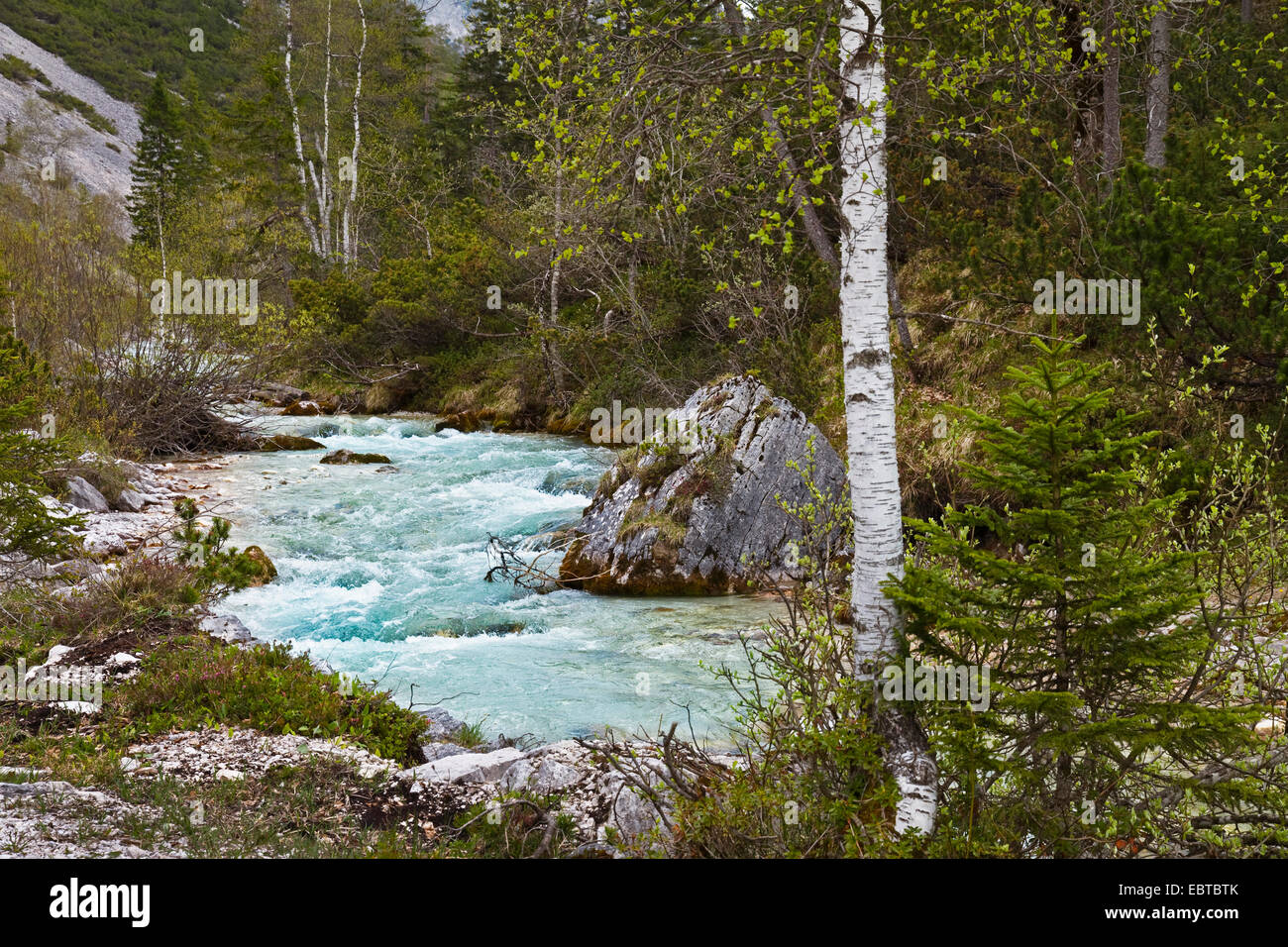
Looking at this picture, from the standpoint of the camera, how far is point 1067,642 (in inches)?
156

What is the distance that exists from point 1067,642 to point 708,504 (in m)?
7.27

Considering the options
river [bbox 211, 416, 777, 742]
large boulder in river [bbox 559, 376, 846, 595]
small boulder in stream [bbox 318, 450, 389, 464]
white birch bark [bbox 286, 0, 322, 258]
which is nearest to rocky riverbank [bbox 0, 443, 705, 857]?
river [bbox 211, 416, 777, 742]

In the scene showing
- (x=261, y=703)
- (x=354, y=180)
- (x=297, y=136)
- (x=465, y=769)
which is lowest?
(x=465, y=769)

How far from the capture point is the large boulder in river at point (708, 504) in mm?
10930

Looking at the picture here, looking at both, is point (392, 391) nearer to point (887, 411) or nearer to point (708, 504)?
point (708, 504)

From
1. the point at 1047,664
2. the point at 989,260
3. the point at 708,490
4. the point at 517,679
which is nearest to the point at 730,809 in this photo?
the point at 1047,664

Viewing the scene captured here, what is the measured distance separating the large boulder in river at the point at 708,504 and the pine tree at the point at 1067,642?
6418mm

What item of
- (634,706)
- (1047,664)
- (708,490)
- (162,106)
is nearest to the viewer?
(1047,664)

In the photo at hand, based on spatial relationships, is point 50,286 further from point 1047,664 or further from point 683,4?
point 1047,664

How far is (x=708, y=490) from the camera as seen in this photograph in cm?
1123

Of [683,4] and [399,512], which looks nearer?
[683,4]

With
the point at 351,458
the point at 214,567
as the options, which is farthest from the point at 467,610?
the point at 351,458

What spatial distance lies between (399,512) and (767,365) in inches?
253

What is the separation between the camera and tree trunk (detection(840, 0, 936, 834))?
14.9 feet
